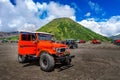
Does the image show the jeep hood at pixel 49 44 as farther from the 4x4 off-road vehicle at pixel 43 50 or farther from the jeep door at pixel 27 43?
the jeep door at pixel 27 43

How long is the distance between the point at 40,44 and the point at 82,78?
4.67 meters

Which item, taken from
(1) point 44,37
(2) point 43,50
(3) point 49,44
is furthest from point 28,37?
(3) point 49,44

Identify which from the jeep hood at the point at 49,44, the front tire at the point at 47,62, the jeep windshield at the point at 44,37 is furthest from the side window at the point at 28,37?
the front tire at the point at 47,62

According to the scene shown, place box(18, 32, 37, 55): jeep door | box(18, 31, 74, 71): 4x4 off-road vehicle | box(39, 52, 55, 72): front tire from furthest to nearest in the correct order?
box(18, 32, 37, 55): jeep door, box(18, 31, 74, 71): 4x4 off-road vehicle, box(39, 52, 55, 72): front tire

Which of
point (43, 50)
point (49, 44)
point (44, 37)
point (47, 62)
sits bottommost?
point (47, 62)

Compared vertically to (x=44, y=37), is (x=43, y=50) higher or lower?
lower

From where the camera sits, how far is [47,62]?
11688 mm

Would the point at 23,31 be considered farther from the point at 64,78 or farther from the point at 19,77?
the point at 64,78

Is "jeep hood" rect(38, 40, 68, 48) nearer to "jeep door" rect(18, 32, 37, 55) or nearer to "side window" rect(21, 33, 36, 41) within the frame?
"jeep door" rect(18, 32, 37, 55)

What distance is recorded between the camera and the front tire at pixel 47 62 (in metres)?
11.5

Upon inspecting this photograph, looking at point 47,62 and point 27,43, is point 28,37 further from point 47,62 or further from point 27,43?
point 47,62

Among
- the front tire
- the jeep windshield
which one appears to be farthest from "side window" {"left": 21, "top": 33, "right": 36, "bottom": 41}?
the front tire

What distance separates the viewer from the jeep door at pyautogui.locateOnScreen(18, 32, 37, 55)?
44.0ft

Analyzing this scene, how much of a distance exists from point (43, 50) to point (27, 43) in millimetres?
2249
